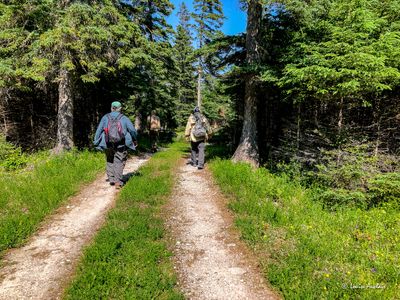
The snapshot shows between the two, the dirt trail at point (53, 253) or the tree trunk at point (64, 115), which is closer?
the dirt trail at point (53, 253)

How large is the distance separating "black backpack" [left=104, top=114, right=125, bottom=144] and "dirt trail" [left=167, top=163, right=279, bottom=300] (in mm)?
2341

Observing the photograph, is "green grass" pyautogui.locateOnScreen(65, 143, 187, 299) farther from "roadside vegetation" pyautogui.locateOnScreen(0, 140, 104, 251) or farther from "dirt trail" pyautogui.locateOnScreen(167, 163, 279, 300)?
"roadside vegetation" pyautogui.locateOnScreen(0, 140, 104, 251)

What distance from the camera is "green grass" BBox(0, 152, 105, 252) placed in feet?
17.2

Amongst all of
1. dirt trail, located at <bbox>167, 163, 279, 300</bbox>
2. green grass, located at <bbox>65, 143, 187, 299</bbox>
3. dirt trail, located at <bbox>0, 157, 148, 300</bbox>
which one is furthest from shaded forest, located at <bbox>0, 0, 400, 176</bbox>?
green grass, located at <bbox>65, 143, 187, 299</bbox>

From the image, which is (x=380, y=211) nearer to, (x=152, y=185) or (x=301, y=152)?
(x=301, y=152)

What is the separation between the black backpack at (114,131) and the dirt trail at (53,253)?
173 centimetres

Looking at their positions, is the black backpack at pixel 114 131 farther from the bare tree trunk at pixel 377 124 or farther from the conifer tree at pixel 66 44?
the bare tree trunk at pixel 377 124

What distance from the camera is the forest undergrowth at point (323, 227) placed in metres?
3.95

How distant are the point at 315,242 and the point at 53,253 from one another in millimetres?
4659

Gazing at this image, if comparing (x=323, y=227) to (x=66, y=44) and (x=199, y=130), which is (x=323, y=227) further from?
(x=66, y=44)

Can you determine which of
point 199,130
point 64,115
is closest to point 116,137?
point 199,130

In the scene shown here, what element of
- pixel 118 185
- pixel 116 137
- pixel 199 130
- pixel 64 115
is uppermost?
pixel 64 115

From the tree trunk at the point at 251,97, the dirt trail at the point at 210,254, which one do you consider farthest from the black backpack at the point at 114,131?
the tree trunk at the point at 251,97

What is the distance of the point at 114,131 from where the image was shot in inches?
304
